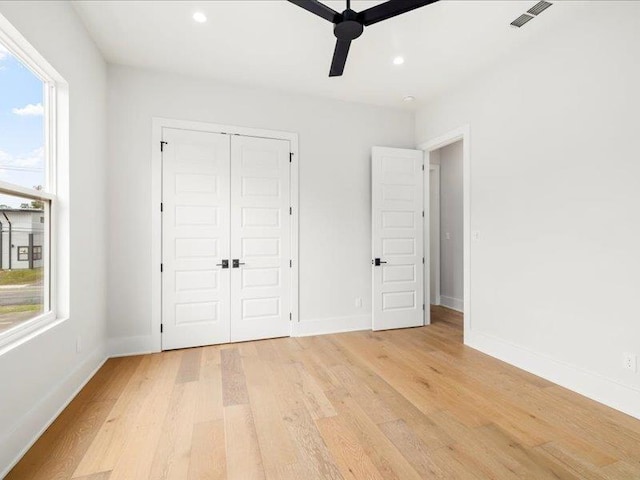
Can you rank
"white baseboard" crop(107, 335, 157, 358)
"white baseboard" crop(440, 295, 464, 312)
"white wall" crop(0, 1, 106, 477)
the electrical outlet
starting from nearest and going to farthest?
1. "white wall" crop(0, 1, 106, 477)
2. the electrical outlet
3. "white baseboard" crop(107, 335, 157, 358)
4. "white baseboard" crop(440, 295, 464, 312)

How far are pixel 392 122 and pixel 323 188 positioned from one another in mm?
1407

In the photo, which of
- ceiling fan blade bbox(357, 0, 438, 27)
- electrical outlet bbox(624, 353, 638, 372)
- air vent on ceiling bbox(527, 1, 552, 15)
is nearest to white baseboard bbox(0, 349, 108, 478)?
ceiling fan blade bbox(357, 0, 438, 27)

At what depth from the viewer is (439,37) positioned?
283cm

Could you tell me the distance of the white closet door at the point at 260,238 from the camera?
12.1ft

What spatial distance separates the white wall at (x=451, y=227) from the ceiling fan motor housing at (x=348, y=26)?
370cm

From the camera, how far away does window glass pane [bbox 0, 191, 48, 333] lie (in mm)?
1851

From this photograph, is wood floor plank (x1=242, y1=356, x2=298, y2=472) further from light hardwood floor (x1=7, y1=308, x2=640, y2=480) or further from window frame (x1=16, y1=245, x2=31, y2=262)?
window frame (x1=16, y1=245, x2=31, y2=262)

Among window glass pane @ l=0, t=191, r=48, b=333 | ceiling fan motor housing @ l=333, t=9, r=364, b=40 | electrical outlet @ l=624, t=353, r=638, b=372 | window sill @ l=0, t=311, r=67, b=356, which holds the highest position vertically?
ceiling fan motor housing @ l=333, t=9, r=364, b=40

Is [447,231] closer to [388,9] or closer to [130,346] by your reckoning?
[388,9]

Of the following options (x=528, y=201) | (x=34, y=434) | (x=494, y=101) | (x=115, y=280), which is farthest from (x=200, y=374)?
(x=494, y=101)

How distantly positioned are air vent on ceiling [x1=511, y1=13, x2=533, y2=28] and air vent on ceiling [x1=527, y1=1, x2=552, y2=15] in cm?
4

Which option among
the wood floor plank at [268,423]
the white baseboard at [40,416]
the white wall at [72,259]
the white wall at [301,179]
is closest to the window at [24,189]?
the white wall at [72,259]

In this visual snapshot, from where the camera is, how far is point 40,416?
198 centimetres

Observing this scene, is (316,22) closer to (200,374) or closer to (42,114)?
(42,114)
